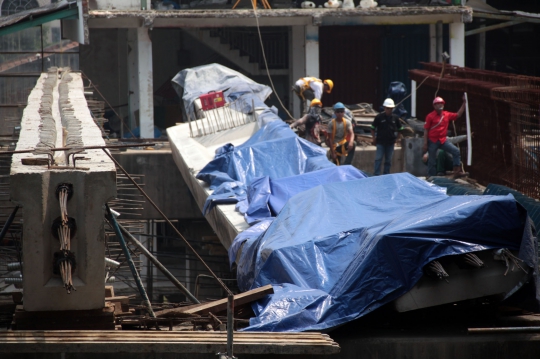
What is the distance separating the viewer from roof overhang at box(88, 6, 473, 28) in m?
23.1

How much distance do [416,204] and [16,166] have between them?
436cm

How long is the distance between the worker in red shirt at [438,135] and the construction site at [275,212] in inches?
1.5

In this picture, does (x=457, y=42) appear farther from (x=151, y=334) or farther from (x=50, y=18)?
(x=151, y=334)

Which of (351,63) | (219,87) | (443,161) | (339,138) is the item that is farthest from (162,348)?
(351,63)

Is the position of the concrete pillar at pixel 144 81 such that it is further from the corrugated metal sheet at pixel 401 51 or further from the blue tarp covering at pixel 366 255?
the blue tarp covering at pixel 366 255

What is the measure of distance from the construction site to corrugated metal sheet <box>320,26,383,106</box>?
2.12 m

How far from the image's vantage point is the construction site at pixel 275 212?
632 cm

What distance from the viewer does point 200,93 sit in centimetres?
2159

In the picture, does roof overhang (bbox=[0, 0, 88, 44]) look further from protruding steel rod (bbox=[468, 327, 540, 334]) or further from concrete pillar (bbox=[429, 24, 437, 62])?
protruding steel rod (bbox=[468, 327, 540, 334])

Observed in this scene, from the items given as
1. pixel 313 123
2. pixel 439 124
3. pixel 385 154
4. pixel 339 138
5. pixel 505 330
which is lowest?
pixel 505 330

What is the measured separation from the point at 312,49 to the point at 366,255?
18.1m

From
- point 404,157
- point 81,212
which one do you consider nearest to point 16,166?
point 81,212

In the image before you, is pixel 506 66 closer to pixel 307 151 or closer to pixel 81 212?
pixel 307 151

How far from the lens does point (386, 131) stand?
16.7 metres
